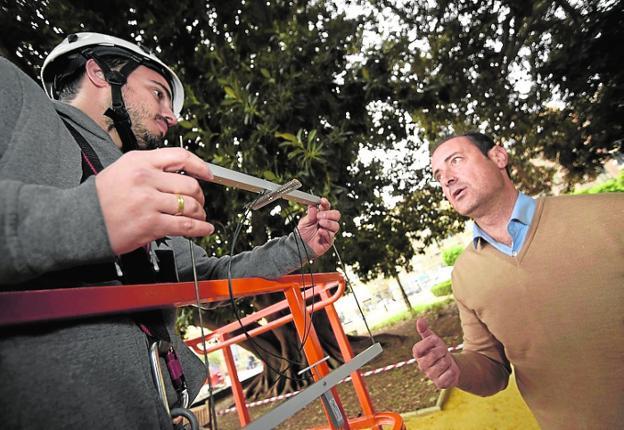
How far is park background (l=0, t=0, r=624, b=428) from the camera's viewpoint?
16.4ft

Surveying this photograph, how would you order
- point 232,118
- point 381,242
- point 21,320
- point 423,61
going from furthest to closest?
point 381,242 → point 423,61 → point 232,118 → point 21,320

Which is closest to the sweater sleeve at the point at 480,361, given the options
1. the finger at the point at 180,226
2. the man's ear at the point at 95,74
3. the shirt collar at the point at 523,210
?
the shirt collar at the point at 523,210

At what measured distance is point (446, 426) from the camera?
4.50 m

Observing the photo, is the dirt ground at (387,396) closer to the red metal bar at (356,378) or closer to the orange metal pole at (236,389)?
the orange metal pole at (236,389)

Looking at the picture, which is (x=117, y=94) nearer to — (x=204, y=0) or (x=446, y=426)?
(x=204, y=0)

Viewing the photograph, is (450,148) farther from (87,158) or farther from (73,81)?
(73,81)

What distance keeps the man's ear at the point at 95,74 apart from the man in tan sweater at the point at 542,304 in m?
2.38

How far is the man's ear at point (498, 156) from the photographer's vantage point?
2.67m

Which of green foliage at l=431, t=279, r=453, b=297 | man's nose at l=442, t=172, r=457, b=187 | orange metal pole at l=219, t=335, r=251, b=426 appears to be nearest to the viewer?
man's nose at l=442, t=172, r=457, b=187

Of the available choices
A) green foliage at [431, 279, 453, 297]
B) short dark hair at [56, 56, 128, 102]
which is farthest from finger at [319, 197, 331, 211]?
green foliage at [431, 279, 453, 297]

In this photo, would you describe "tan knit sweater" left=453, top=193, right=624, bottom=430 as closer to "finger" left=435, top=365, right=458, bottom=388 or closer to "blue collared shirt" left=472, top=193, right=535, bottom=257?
"blue collared shirt" left=472, top=193, right=535, bottom=257

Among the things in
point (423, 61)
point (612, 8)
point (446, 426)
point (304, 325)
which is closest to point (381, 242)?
point (423, 61)

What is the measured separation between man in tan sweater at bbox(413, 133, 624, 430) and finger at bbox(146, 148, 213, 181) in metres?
1.46

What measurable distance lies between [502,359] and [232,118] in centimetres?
448
